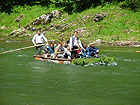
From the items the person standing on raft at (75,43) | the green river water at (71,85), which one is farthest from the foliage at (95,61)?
the person standing on raft at (75,43)

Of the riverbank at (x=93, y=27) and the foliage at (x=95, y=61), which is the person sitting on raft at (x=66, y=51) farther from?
the riverbank at (x=93, y=27)

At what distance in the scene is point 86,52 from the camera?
20.9 metres

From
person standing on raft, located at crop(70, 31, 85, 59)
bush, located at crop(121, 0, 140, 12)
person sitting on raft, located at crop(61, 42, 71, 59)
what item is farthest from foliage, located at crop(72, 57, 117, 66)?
bush, located at crop(121, 0, 140, 12)

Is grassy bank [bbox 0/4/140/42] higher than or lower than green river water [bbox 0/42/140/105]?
higher

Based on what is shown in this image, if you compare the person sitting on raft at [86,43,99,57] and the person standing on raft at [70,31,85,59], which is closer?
the person standing on raft at [70,31,85,59]

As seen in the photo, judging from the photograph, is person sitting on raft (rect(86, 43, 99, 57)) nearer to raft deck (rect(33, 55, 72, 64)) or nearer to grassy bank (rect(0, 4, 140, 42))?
raft deck (rect(33, 55, 72, 64))

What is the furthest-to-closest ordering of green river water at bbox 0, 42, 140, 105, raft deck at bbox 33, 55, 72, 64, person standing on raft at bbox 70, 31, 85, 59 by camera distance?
raft deck at bbox 33, 55, 72, 64 → person standing on raft at bbox 70, 31, 85, 59 → green river water at bbox 0, 42, 140, 105

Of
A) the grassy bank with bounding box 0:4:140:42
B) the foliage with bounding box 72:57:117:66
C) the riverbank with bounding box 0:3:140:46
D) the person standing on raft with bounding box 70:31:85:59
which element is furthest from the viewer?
the grassy bank with bounding box 0:4:140:42

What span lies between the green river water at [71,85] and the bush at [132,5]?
864 inches

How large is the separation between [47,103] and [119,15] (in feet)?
99.0

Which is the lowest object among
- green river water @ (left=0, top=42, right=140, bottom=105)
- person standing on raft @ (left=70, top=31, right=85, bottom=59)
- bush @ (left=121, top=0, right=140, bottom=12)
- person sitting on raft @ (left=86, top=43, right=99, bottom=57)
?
green river water @ (left=0, top=42, right=140, bottom=105)

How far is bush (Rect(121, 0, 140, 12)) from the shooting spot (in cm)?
3903

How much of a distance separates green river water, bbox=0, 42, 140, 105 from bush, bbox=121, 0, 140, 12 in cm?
2196

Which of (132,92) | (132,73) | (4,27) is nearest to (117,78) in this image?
(132,73)
